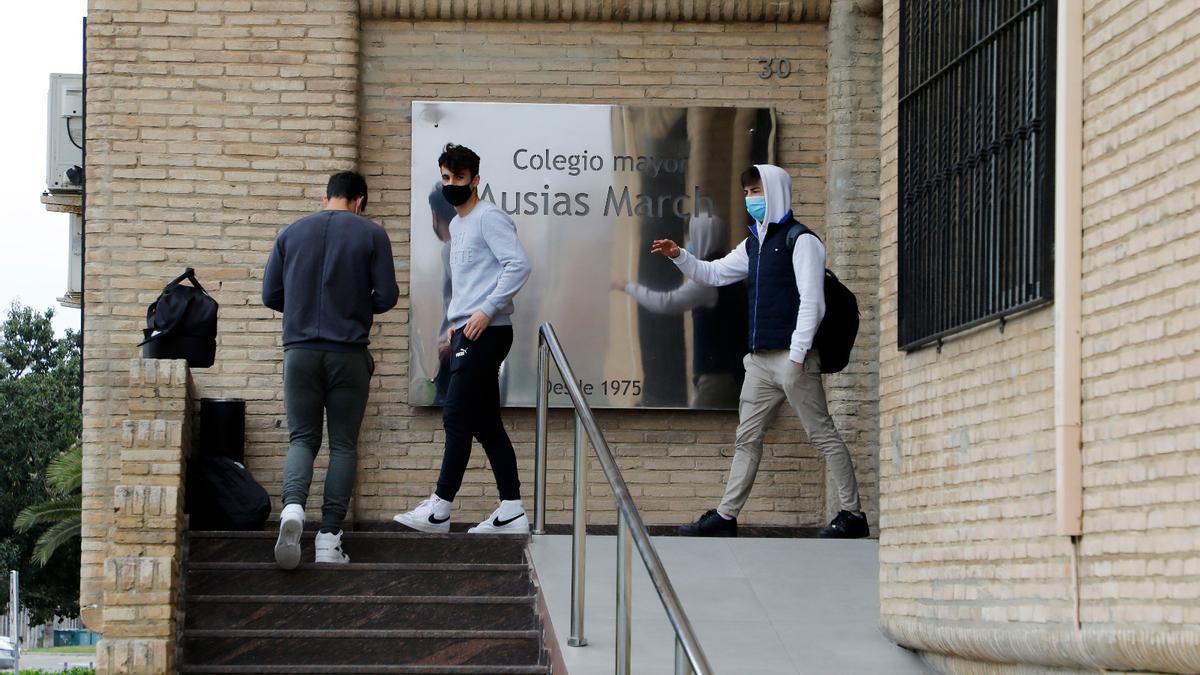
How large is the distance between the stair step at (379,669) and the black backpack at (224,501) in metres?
1.29

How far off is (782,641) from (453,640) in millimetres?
1361

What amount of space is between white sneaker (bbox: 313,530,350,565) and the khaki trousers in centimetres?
192

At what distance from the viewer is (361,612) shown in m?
6.89

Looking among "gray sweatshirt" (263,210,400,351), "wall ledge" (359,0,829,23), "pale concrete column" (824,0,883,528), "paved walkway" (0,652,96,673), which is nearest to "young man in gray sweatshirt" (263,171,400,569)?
"gray sweatshirt" (263,210,400,351)

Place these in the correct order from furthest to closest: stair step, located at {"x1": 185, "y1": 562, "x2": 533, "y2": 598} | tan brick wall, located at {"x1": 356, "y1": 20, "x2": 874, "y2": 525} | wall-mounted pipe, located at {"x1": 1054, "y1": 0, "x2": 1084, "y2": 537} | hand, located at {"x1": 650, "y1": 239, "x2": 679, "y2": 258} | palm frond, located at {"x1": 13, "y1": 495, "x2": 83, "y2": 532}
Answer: palm frond, located at {"x1": 13, "y1": 495, "x2": 83, "y2": 532}, tan brick wall, located at {"x1": 356, "y1": 20, "x2": 874, "y2": 525}, hand, located at {"x1": 650, "y1": 239, "x2": 679, "y2": 258}, stair step, located at {"x1": 185, "y1": 562, "x2": 533, "y2": 598}, wall-mounted pipe, located at {"x1": 1054, "y1": 0, "x2": 1084, "y2": 537}

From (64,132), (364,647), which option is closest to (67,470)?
(64,132)

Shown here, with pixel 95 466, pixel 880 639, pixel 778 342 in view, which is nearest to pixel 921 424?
pixel 880 639

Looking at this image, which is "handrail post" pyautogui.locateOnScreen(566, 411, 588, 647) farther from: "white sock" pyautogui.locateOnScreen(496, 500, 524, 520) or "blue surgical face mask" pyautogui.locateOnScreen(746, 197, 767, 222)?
"blue surgical face mask" pyautogui.locateOnScreen(746, 197, 767, 222)

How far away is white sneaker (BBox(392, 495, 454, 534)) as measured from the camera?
7.68m

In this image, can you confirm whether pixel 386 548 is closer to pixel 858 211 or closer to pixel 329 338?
pixel 329 338

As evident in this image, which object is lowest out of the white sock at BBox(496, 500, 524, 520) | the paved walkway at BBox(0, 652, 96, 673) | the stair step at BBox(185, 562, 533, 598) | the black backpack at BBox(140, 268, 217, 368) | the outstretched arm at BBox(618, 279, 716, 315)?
the paved walkway at BBox(0, 652, 96, 673)

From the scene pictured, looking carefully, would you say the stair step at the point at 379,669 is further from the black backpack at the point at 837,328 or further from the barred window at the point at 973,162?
the black backpack at the point at 837,328

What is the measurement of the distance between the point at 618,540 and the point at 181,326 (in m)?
3.58

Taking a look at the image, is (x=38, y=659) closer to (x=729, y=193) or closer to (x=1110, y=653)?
(x=729, y=193)
